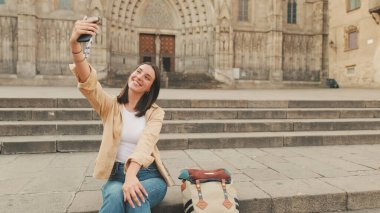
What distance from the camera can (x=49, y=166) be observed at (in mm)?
4695

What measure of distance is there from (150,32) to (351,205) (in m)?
18.9

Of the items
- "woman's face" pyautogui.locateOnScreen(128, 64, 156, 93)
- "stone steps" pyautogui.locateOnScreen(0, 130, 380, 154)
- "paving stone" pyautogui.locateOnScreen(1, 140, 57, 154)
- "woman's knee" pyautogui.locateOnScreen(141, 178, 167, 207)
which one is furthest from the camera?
"stone steps" pyautogui.locateOnScreen(0, 130, 380, 154)

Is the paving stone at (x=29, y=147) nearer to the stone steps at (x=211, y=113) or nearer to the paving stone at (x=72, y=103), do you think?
the stone steps at (x=211, y=113)

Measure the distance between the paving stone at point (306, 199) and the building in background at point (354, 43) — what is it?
1891cm

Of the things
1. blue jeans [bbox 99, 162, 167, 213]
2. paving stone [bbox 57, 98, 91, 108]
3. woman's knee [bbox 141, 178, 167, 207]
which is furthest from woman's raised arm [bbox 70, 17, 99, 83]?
paving stone [bbox 57, 98, 91, 108]

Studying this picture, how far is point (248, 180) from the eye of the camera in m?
4.10

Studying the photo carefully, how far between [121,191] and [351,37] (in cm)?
2341

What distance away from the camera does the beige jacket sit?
2.70 m

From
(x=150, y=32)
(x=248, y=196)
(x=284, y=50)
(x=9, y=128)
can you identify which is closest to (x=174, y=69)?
(x=150, y=32)

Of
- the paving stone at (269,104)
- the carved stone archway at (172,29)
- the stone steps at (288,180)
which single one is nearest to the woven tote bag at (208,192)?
the stone steps at (288,180)

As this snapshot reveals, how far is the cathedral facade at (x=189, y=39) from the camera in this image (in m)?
18.0

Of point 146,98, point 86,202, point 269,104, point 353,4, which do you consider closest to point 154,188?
point 146,98

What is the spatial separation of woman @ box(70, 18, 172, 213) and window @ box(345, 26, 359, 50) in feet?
72.4

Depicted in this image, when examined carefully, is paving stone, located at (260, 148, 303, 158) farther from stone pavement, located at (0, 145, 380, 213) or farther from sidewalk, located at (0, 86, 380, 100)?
sidewalk, located at (0, 86, 380, 100)
